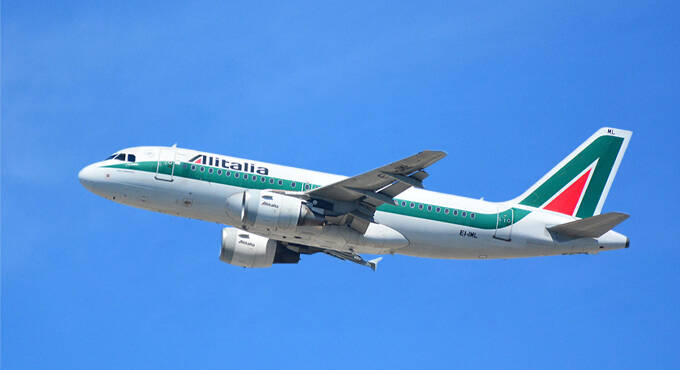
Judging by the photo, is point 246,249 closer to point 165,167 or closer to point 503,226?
point 165,167

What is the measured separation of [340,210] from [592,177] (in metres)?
16.1

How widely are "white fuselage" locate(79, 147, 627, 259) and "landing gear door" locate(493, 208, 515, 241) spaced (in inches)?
2.1

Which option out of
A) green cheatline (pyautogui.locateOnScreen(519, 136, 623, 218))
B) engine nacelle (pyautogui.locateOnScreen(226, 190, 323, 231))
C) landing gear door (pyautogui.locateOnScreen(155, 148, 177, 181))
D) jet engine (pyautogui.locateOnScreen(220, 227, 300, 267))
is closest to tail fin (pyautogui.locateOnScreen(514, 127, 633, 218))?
green cheatline (pyautogui.locateOnScreen(519, 136, 623, 218))

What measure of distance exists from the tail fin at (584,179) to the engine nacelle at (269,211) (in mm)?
13464

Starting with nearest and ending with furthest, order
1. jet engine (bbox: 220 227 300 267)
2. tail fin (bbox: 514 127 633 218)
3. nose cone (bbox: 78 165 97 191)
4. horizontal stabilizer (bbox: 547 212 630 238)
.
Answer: nose cone (bbox: 78 165 97 191)
horizontal stabilizer (bbox: 547 212 630 238)
jet engine (bbox: 220 227 300 267)
tail fin (bbox: 514 127 633 218)

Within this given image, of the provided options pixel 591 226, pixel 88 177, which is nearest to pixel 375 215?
pixel 591 226

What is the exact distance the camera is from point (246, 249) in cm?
4803

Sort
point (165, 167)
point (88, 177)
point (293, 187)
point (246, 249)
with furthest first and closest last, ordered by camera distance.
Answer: point (246, 249) < point (293, 187) < point (88, 177) < point (165, 167)

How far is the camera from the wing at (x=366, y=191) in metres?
40.3

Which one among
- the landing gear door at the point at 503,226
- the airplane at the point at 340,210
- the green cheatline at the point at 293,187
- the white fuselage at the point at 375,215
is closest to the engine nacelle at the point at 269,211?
the airplane at the point at 340,210

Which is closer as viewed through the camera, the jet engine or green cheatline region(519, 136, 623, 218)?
the jet engine

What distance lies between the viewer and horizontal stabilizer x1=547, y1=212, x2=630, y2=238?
144 feet

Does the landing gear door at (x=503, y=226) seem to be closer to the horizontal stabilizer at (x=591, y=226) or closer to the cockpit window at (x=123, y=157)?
the horizontal stabilizer at (x=591, y=226)

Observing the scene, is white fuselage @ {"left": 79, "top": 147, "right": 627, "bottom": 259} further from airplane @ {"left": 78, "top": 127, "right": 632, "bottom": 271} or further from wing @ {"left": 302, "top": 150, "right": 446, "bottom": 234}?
wing @ {"left": 302, "top": 150, "right": 446, "bottom": 234}
